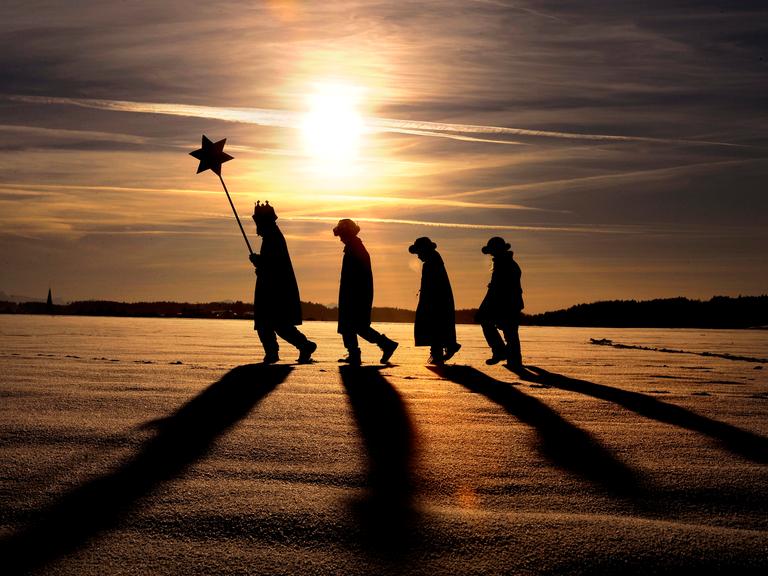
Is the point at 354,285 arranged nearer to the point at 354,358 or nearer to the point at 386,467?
the point at 354,358

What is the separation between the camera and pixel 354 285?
12.4 meters

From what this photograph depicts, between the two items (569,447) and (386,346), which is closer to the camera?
(569,447)

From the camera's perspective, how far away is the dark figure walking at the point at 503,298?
1205 centimetres

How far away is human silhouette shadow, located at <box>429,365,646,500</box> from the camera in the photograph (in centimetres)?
426

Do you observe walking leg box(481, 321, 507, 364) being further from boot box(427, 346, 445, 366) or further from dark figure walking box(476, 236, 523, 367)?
boot box(427, 346, 445, 366)

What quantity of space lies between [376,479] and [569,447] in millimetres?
1480

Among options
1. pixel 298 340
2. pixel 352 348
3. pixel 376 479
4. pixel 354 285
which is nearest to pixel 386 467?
pixel 376 479

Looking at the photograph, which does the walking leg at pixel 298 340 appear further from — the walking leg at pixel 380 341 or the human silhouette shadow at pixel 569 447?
the human silhouette shadow at pixel 569 447

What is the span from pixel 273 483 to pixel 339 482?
311 mm

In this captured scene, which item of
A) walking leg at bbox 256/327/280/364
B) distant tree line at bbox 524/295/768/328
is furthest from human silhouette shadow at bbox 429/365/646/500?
distant tree line at bbox 524/295/768/328

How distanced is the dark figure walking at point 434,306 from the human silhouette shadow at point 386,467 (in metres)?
4.43

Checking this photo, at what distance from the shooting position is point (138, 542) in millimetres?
3186

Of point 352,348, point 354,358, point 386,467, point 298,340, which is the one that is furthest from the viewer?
point 298,340

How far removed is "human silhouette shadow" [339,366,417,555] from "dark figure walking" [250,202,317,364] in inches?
145
